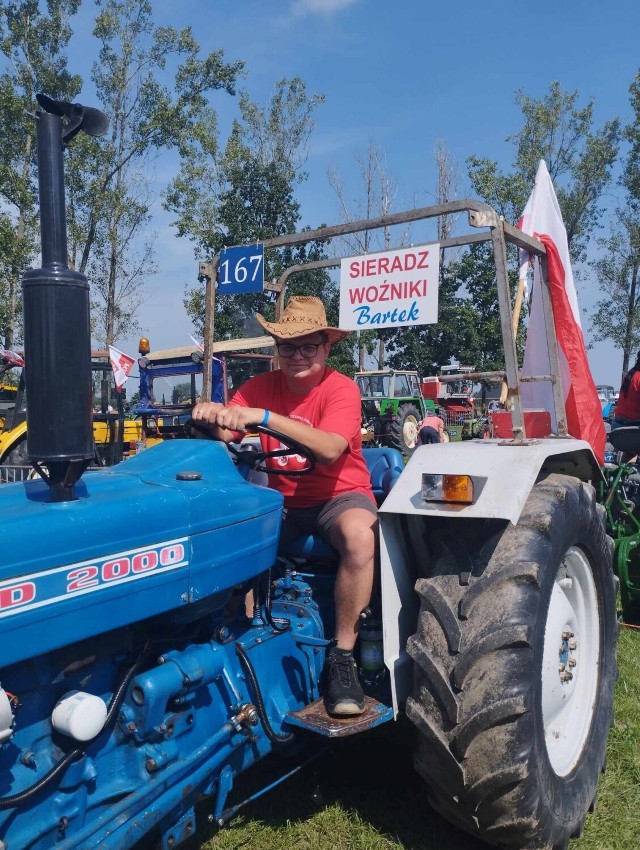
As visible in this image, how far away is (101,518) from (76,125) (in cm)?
89

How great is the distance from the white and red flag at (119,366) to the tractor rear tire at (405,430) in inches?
241

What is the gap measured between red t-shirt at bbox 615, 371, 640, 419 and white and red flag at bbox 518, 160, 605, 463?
1.63 metres

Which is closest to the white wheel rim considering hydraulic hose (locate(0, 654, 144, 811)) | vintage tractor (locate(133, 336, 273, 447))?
hydraulic hose (locate(0, 654, 144, 811))

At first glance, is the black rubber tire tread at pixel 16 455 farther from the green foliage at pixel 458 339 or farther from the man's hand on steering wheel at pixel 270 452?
the green foliage at pixel 458 339

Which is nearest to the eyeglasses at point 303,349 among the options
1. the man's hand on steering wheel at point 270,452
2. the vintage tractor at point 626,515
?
the man's hand on steering wheel at point 270,452

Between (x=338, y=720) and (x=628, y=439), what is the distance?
2.95 meters

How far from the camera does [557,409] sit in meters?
3.22

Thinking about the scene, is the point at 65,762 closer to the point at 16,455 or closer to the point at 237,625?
the point at 237,625

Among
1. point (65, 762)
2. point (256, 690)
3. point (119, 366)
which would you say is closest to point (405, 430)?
point (119, 366)

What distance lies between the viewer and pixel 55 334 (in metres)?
1.50

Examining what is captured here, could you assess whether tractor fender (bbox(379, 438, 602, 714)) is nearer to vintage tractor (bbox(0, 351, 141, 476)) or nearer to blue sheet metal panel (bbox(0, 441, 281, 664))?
blue sheet metal panel (bbox(0, 441, 281, 664))

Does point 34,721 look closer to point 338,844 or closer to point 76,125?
point 338,844

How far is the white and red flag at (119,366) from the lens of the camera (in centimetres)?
1091

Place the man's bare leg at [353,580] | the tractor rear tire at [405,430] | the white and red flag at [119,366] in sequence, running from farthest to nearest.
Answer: the tractor rear tire at [405,430] → the white and red flag at [119,366] → the man's bare leg at [353,580]
